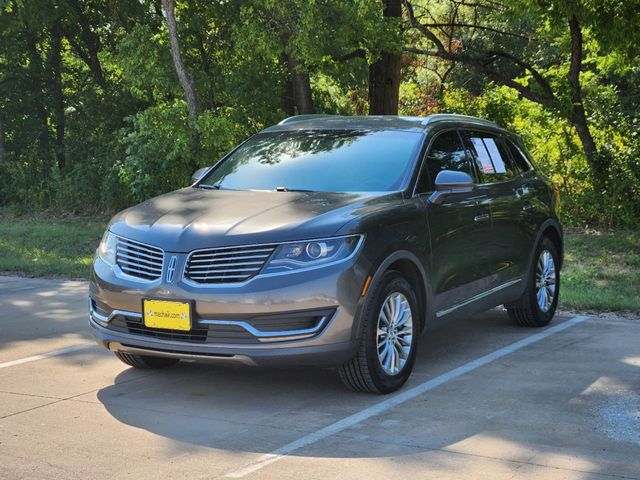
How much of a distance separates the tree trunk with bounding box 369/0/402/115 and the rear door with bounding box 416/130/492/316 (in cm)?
1045

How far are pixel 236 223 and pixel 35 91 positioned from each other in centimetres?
2097

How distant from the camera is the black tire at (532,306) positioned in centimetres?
830

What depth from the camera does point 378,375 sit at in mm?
5973

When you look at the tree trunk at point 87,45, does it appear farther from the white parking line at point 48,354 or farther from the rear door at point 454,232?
the rear door at point 454,232

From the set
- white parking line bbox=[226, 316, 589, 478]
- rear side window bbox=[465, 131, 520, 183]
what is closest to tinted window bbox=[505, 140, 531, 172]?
rear side window bbox=[465, 131, 520, 183]

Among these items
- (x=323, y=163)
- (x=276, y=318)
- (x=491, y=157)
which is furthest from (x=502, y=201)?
(x=276, y=318)

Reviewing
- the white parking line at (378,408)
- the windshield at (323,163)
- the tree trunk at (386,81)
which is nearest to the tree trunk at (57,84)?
the tree trunk at (386,81)

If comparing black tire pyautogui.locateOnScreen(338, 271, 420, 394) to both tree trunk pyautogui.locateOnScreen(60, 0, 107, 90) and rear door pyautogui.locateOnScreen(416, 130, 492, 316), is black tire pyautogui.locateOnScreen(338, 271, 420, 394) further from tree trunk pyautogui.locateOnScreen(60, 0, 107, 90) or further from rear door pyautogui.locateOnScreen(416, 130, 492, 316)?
tree trunk pyautogui.locateOnScreen(60, 0, 107, 90)

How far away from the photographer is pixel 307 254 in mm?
5660

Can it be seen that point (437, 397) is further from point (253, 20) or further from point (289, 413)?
point (253, 20)

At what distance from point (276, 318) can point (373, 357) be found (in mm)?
713

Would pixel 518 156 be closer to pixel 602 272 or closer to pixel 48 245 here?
pixel 602 272

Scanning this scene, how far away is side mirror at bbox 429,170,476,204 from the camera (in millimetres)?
6633

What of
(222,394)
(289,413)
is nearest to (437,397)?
(289,413)
